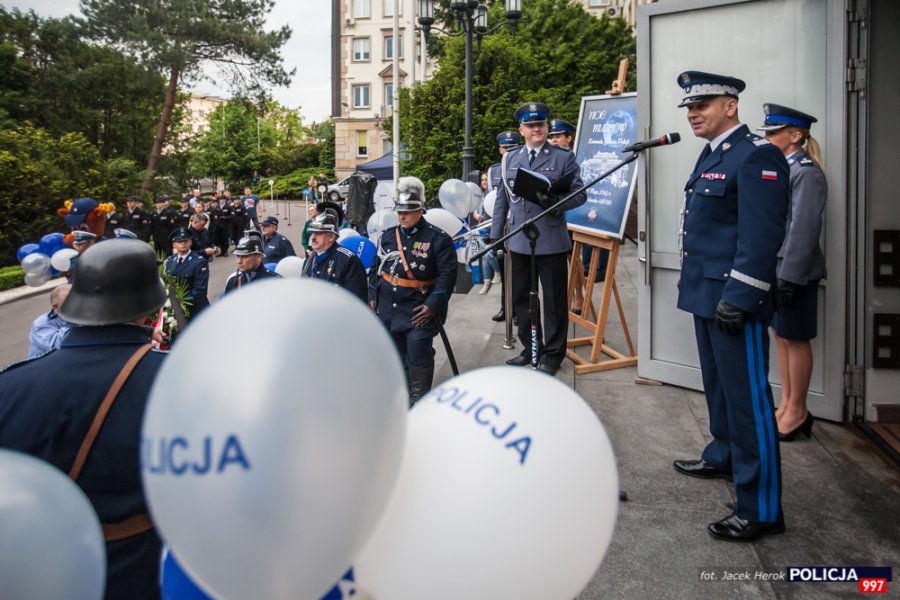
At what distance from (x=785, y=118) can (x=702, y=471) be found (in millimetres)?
2210

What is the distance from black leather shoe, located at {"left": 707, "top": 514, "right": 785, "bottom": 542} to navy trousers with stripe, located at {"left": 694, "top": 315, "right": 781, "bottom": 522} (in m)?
0.04

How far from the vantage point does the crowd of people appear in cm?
207

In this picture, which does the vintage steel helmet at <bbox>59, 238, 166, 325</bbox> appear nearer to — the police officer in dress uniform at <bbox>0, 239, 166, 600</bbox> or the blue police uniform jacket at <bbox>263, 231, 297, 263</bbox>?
the police officer in dress uniform at <bbox>0, 239, 166, 600</bbox>

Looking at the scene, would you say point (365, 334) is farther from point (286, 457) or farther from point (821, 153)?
point (821, 153)

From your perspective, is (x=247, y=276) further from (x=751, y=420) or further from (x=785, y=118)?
(x=751, y=420)

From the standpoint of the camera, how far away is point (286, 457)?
1.10 m

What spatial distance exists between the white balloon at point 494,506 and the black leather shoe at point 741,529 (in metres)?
2.23

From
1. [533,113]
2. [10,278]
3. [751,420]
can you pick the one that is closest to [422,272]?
[533,113]

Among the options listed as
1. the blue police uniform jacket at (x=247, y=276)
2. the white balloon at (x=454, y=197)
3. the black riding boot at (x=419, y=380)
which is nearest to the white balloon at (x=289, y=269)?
the blue police uniform jacket at (x=247, y=276)

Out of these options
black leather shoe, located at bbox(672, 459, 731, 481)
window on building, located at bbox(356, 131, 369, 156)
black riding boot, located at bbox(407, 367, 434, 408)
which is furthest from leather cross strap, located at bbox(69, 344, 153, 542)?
window on building, located at bbox(356, 131, 369, 156)

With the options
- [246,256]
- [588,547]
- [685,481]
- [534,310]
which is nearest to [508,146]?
[246,256]

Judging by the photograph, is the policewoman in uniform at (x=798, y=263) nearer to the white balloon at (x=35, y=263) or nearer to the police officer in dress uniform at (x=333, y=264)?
the police officer in dress uniform at (x=333, y=264)

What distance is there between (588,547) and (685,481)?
287 cm

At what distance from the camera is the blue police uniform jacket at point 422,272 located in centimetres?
565
